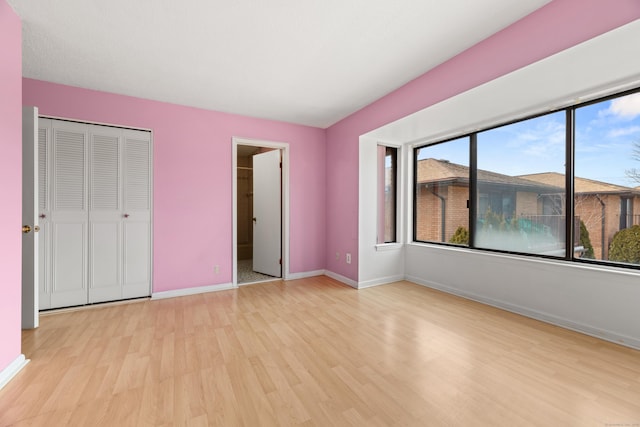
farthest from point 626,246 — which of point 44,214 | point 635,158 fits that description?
point 44,214

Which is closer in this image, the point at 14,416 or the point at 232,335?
the point at 14,416

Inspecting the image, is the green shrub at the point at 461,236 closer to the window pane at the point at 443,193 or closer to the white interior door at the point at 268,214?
the window pane at the point at 443,193

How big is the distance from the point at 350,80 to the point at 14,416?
3563mm

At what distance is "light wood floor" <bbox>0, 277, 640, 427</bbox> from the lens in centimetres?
144

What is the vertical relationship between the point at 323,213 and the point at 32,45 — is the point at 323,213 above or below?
below

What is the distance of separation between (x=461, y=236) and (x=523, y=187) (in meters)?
0.97

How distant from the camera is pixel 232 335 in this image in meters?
2.36

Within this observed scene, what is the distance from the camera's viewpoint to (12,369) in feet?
5.76

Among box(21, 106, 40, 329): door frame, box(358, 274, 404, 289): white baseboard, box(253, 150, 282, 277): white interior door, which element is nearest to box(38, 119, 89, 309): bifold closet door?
box(21, 106, 40, 329): door frame

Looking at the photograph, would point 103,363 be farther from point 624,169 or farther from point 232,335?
point 624,169

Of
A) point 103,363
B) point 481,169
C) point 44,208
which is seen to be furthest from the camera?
point 481,169

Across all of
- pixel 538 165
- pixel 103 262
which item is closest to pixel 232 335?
pixel 103 262

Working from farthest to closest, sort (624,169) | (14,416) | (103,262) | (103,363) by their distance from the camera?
(103,262) < (624,169) < (103,363) < (14,416)

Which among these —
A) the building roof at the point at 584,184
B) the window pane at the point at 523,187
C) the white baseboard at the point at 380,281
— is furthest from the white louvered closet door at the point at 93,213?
the building roof at the point at 584,184
